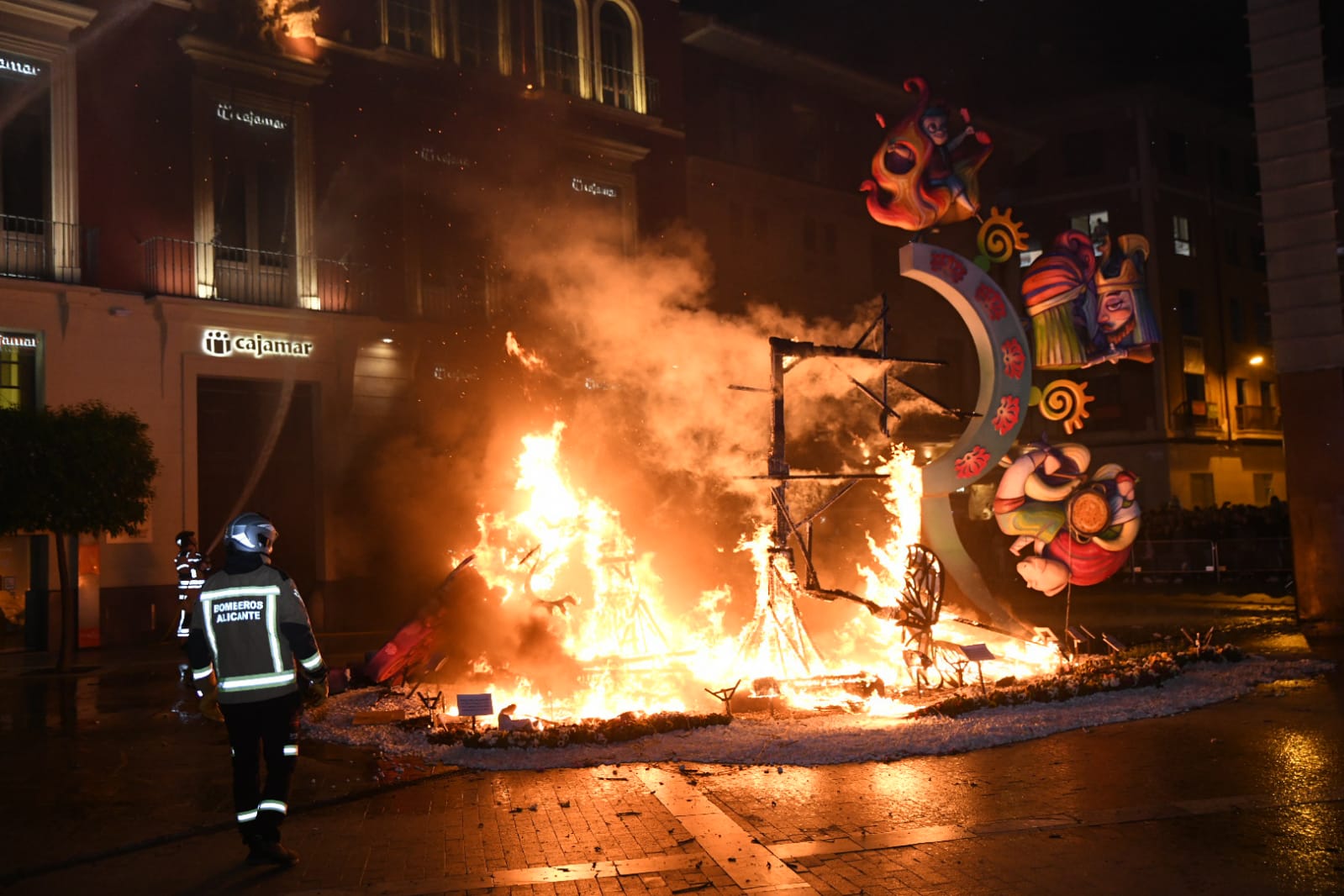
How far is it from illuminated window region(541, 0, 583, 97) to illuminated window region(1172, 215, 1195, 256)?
2544 cm

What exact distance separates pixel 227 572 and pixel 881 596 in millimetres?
8485

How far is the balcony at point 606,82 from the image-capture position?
25.0m

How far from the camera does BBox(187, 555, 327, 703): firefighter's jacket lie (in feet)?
20.1

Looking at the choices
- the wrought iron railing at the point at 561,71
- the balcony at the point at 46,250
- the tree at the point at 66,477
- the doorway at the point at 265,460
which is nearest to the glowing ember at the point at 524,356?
the doorway at the point at 265,460

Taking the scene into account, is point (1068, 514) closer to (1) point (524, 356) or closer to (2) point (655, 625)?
(2) point (655, 625)

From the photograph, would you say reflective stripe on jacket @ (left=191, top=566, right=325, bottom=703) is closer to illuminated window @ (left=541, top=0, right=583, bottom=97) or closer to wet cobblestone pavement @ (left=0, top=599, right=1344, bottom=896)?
wet cobblestone pavement @ (left=0, top=599, right=1344, bottom=896)

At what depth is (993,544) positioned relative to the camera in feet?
88.5

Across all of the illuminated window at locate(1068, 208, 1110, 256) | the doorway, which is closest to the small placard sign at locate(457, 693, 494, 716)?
the doorway

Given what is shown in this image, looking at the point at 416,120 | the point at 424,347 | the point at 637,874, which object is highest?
the point at 416,120

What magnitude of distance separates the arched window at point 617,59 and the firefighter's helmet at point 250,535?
21298mm

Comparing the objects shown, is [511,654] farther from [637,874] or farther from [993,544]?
[993,544]

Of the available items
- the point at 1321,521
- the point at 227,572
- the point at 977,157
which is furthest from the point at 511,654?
the point at 1321,521

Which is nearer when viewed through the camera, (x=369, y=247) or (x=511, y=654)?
(x=511, y=654)

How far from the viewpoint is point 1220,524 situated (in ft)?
81.4
